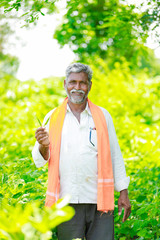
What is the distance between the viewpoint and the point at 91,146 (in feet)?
8.98

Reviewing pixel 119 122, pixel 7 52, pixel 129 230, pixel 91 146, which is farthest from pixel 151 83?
pixel 7 52

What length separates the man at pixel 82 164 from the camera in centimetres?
268

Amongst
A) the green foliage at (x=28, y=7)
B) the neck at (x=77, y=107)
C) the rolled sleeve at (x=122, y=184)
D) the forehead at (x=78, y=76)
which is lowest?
the rolled sleeve at (x=122, y=184)

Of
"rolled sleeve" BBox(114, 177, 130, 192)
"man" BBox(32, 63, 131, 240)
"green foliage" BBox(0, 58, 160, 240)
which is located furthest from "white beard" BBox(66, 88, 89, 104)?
"rolled sleeve" BBox(114, 177, 130, 192)

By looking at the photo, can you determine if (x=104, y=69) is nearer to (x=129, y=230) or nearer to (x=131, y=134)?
(x=131, y=134)

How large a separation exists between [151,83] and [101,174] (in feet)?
22.7

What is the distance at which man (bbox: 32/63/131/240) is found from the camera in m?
2.68

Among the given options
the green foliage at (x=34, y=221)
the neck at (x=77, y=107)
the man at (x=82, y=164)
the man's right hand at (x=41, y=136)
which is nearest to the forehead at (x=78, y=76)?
the man at (x=82, y=164)

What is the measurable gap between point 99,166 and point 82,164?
0.46 feet

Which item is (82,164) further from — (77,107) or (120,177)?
(77,107)

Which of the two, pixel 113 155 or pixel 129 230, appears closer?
pixel 113 155

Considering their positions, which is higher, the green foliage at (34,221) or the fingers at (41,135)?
the fingers at (41,135)

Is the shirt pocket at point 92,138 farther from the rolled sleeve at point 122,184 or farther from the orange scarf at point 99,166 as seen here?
the rolled sleeve at point 122,184

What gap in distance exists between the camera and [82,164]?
268 cm
